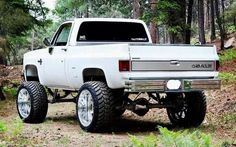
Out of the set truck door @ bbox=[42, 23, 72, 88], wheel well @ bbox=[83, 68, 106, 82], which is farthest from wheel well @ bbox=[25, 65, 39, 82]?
wheel well @ bbox=[83, 68, 106, 82]

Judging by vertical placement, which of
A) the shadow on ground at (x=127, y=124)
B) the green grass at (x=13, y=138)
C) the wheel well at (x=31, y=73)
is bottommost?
the shadow on ground at (x=127, y=124)

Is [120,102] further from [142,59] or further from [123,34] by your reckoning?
[123,34]

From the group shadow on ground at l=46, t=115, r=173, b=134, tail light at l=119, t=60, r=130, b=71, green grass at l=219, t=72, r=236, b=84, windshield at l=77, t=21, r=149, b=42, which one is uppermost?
windshield at l=77, t=21, r=149, b=42

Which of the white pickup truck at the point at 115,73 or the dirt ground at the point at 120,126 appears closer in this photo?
the dirt ground at the point at 120,126

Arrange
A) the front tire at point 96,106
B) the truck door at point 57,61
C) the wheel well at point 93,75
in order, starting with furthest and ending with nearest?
the truck door at point 57,61
the wheel well at point 93,75
the front tire at point 96,106

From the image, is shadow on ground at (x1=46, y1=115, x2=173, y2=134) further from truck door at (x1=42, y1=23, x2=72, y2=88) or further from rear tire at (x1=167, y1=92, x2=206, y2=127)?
truck door at (x1=42, y1=23, x2=72, y2=88)

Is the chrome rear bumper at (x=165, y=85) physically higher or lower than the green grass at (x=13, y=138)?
higher

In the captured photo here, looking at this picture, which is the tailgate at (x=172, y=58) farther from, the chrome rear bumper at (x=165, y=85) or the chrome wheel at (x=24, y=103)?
the chrome wheel at (x=24, y=103)

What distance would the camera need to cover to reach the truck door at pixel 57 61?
10547 mm

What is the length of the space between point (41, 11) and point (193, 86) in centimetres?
1406

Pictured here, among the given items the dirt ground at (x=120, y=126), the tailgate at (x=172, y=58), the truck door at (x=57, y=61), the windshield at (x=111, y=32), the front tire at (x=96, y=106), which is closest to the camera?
the dirt ground at (x=120, y=126)

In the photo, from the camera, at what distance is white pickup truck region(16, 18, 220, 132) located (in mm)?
8836

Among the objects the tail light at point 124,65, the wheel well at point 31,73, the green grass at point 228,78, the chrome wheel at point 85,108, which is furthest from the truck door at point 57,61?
the green grass at point 228,78

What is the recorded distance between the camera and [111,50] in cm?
896
